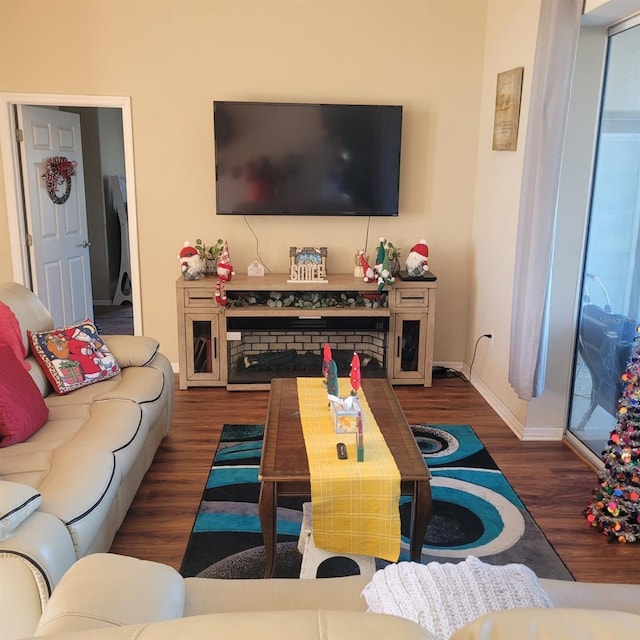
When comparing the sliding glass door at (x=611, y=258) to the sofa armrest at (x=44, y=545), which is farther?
the sliding glass door at (x=611, y=258)

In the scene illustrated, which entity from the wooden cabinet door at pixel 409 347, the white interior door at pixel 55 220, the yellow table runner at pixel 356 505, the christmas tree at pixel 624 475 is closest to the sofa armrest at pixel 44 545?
the yellow table runner at pixel 356 505

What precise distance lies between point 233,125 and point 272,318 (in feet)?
4.51

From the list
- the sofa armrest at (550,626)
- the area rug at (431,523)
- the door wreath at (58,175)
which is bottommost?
the area rug at (431,523)

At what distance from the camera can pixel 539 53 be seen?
3.46m

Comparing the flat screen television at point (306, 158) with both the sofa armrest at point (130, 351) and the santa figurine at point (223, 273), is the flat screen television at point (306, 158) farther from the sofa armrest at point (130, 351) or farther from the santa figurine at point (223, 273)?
the sofa armrest at point (130, 351)

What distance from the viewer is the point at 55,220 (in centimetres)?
526

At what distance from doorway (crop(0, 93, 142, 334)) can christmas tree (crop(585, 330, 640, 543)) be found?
137 inches

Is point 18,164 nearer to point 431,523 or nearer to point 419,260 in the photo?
point 419,260

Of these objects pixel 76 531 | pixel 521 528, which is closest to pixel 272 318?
Result: pixel 521 528

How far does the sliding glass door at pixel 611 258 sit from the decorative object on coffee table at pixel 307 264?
185 centimetres

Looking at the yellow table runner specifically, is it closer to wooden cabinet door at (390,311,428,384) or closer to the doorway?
wooden cabinet door at (390,311,428,384)

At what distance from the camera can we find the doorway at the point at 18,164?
4648mm

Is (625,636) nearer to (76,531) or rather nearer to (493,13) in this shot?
(76,531)

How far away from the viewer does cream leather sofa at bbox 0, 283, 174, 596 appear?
2.03 m
